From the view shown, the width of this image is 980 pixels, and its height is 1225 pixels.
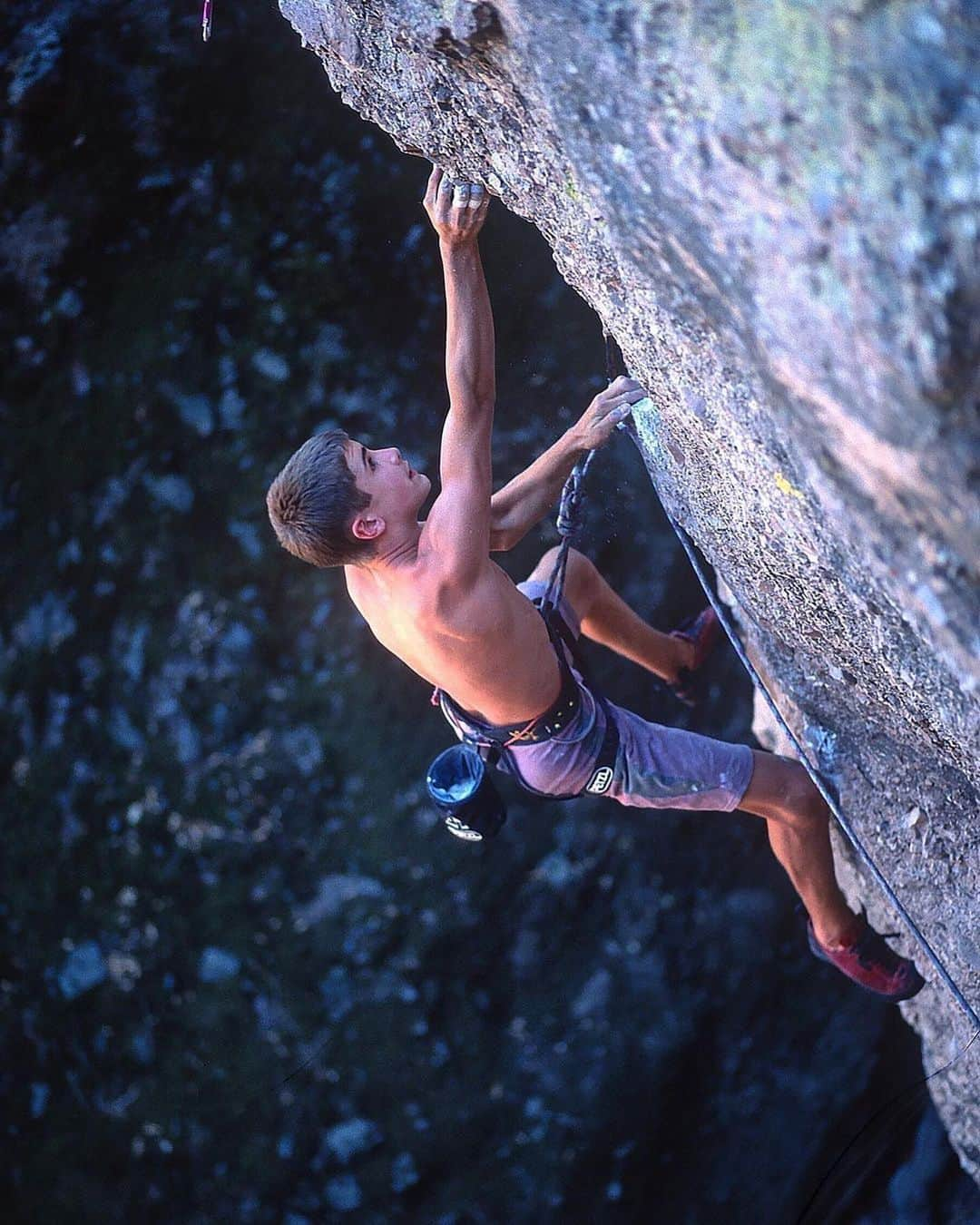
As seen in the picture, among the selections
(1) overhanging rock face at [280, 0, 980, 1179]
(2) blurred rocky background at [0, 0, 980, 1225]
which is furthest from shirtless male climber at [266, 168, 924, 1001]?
(2) blurred rocky background at [0, 0, 980, 1225]

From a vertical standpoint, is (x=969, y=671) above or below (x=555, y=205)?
above

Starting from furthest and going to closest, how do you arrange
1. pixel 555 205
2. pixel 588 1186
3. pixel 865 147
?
pixel 588 1186 → pixel 555 205 → pixel 865 147

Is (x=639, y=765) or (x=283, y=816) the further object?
(x=283, y=816)

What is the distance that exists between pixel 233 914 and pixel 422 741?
0.88m

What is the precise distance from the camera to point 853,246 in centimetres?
106

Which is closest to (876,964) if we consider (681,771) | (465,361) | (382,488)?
(681,771)

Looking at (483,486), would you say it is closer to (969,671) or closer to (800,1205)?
(969,671)

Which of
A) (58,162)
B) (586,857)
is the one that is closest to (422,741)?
(586,857)

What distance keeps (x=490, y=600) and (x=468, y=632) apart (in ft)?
0.25

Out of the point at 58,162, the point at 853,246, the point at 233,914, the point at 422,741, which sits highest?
the point at 853,246

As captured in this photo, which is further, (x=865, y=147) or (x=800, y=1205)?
(x=800, y=1205)

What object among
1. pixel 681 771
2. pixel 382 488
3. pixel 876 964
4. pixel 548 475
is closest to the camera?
pixel 382 488

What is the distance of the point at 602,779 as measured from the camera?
2.46 m

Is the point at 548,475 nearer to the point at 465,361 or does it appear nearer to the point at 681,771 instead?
the point at 465,361
